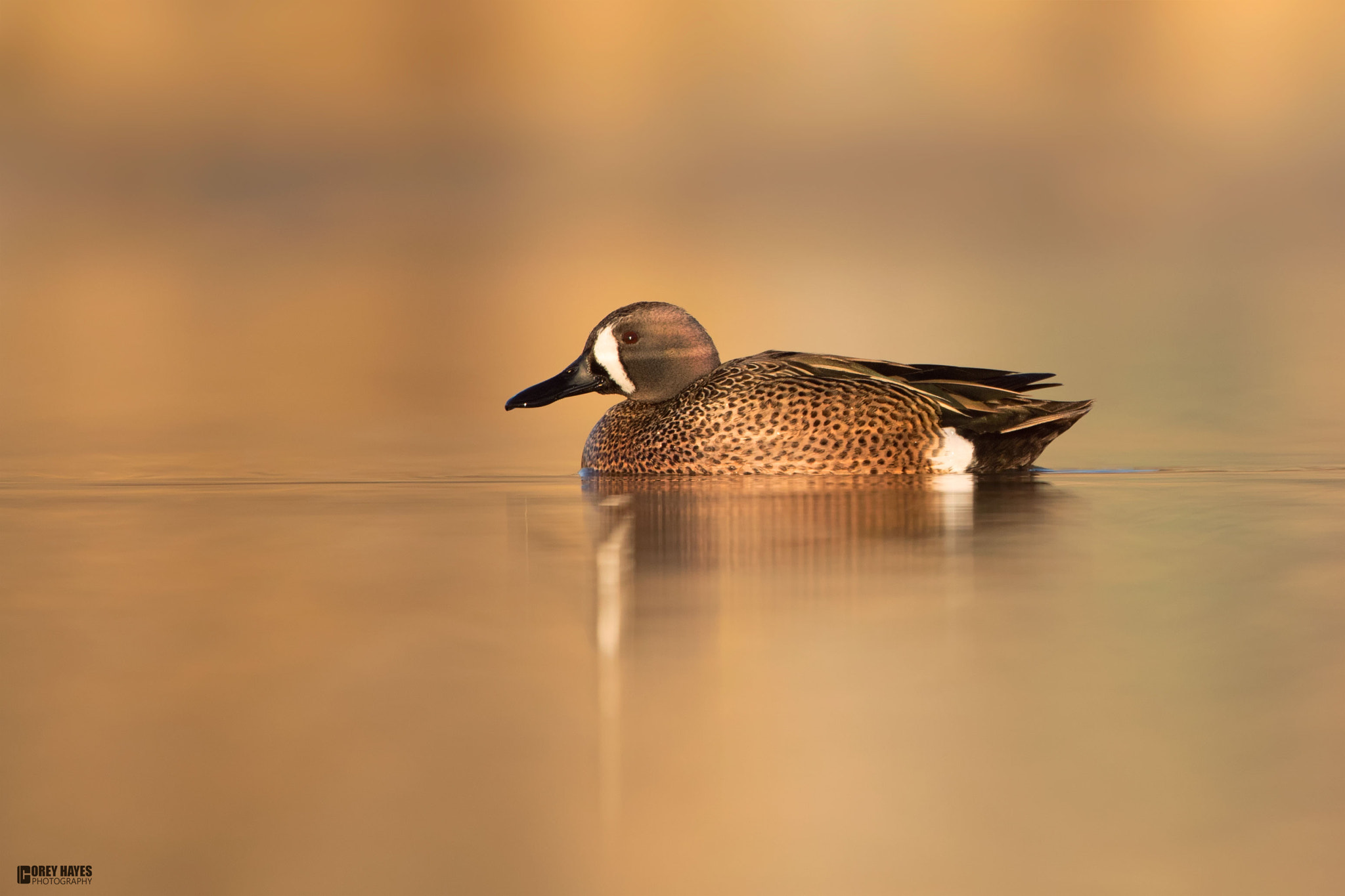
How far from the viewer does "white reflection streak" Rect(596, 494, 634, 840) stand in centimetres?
314

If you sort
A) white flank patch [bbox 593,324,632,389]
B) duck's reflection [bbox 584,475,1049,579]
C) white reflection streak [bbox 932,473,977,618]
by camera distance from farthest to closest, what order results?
white flank patch [bbox 593,324,632,389] < duck's reflection [bbox 584,475,1049,579] < white reflection streak [bbox 932,473,977,618]

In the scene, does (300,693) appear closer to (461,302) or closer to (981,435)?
(981,435)

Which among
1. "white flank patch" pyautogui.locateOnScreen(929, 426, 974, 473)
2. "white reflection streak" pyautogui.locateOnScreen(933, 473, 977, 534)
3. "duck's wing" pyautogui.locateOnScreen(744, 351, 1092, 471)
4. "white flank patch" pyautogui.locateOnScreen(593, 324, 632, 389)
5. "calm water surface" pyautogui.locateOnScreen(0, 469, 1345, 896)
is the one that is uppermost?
"white flank patch" pyautogui.locateOnScreen(593, 324, 632, 389)

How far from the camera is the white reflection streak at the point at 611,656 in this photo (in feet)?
10.3

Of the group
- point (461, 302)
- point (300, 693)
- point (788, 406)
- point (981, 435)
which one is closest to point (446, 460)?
point (788, 406)

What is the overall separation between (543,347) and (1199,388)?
5599mm

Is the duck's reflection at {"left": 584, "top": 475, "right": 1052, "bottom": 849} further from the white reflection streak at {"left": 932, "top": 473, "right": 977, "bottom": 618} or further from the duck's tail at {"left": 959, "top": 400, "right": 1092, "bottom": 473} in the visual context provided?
the duck's tail at {"left": 959, "top": 400, "right": 1092, "bottom": 473}

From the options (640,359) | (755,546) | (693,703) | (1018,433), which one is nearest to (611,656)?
(693,703)

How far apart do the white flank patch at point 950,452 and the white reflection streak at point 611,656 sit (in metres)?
1.85

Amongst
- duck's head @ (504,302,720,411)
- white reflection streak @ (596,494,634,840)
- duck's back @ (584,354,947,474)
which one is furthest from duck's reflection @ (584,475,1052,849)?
duck's head @ (504,302,720,411)

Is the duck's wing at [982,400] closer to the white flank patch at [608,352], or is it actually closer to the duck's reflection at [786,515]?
the duck's reflection at [786,515]

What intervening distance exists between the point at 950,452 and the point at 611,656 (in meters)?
4.05

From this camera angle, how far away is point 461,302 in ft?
67.9

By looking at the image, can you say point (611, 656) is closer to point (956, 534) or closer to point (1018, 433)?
point (956, 534)
